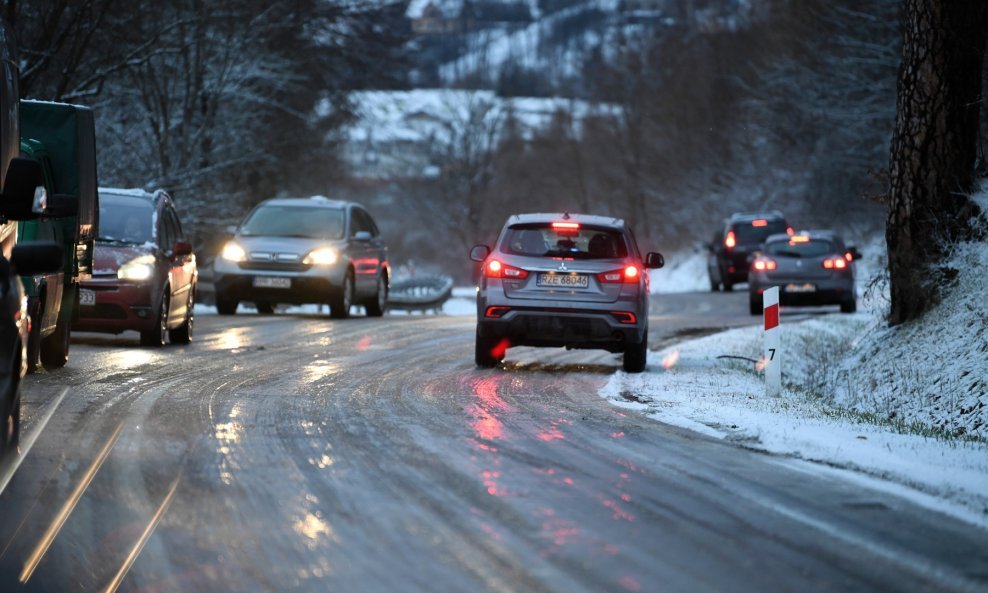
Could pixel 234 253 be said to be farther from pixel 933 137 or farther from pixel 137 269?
pixel 933 137

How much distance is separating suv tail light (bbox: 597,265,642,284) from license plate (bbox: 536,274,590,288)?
0.50 ft

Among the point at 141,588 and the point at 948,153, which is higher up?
the point at 948,153

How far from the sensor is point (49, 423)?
9695mm

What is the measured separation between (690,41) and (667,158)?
596 cm

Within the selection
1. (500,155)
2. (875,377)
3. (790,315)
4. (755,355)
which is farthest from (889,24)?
(500,155)

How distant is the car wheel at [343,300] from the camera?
80.0 feet

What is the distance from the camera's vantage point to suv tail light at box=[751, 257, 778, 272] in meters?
29.2

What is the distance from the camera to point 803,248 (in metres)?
29.1

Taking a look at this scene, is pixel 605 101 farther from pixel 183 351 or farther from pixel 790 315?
pixel 183 351

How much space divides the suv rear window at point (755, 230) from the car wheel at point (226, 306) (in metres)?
17.6

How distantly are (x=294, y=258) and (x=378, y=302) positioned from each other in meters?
3.37

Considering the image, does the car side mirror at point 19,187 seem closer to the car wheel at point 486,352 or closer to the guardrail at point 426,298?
the car wheel at point 486,352

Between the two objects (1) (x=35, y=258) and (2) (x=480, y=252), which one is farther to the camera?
(2) (x=480, y=252)

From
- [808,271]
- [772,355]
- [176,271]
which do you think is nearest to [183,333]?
[176,271]
